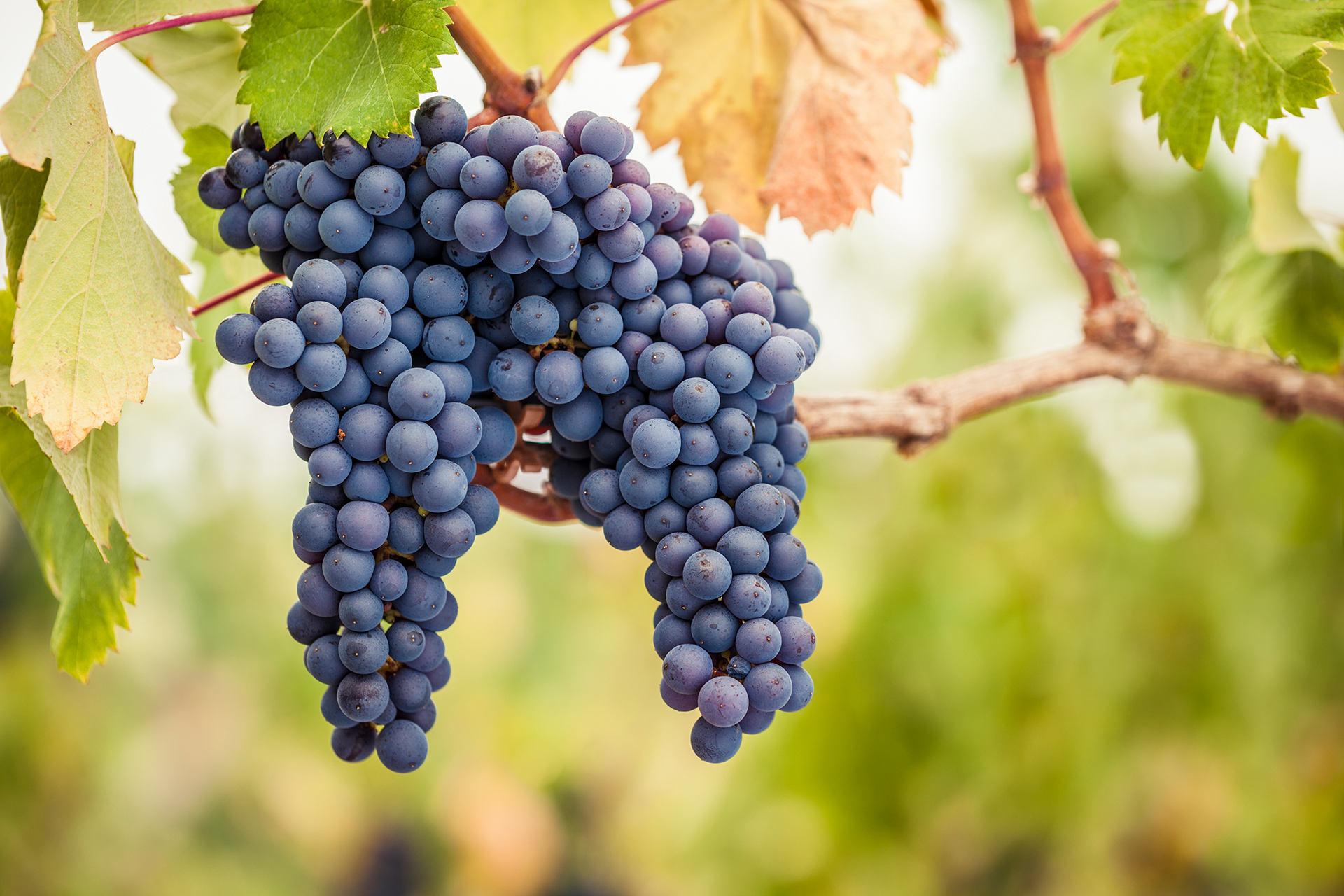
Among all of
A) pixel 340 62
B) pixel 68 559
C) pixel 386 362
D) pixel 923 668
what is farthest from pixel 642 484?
pixel 923 668

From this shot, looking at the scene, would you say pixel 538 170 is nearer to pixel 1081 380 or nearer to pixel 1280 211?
pixel 1081 380

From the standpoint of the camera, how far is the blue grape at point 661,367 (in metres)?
0.41

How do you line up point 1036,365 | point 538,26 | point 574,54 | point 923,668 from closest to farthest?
point 574,54
point 538,26
point 1036,365
point 923,668

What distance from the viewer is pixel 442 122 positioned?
1.33ft

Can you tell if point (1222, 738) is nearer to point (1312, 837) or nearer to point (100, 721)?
point (1312, 837)

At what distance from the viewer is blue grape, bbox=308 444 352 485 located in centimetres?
37

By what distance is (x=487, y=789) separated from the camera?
231 centimetres

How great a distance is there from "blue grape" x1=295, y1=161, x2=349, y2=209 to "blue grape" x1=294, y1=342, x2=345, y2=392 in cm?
7

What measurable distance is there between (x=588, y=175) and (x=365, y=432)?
0.15 m

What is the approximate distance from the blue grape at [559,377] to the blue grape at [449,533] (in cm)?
7

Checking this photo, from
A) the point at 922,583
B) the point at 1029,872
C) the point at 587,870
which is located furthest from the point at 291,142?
the point at 587,870

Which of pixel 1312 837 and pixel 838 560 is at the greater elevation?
pixel 838 560

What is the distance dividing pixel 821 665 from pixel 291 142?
5.18 ft

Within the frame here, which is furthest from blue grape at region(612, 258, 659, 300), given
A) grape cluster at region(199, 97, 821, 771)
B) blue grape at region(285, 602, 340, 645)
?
blue grape at region(285, 602, 340, 645)
